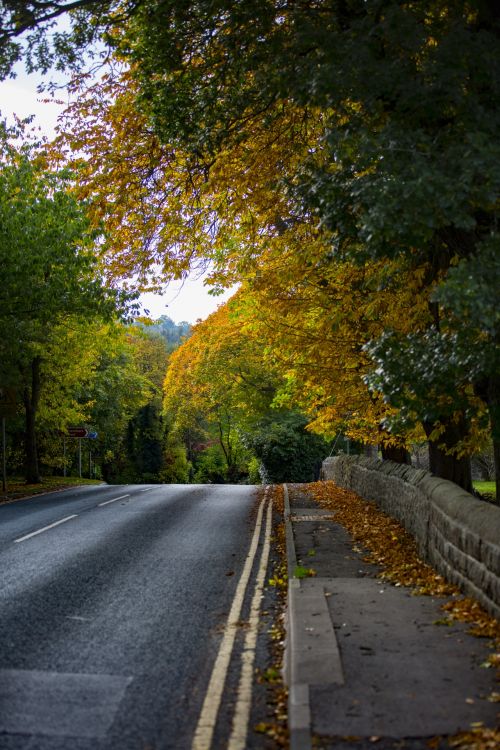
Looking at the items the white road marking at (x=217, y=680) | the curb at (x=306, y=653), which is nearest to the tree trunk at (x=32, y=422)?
the white road marking at (x=217, y=680)

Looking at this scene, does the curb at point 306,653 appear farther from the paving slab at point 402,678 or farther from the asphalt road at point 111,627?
the asphalt road at point 111,627

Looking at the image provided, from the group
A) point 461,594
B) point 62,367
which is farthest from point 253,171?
point 62,367

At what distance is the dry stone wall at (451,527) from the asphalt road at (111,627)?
247cm

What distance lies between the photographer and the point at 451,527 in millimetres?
8453

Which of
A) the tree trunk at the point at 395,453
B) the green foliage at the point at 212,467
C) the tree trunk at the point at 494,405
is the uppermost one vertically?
the tree trunk at the point at 494,405

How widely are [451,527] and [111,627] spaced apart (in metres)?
3.89

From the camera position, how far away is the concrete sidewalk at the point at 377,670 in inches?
182

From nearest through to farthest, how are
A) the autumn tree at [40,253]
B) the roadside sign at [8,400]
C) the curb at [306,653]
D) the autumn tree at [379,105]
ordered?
the curb at [306,653]
the autumn tree at [379,105]
the autumn tree at [40,253]
the roadside sign at [8,400]

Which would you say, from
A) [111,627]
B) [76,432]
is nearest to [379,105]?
[111,627]

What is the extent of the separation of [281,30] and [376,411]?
10079mm

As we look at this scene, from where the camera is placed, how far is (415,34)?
7832 millimetres

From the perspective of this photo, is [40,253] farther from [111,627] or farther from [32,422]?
Answer: [111,627]

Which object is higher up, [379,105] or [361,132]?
[379,105]

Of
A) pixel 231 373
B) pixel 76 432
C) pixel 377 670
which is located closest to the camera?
pixel 377 670
